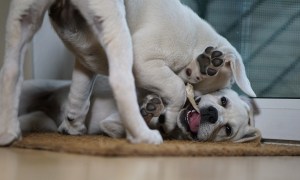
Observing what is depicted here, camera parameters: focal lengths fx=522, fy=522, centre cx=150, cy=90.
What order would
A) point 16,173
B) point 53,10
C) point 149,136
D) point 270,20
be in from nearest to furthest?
point 16,173, point 149,136, point 53,10, point 270,20

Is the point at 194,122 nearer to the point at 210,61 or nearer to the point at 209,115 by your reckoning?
the point at 209,115

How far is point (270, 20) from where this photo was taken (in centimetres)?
237

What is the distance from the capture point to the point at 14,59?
157 centimetres

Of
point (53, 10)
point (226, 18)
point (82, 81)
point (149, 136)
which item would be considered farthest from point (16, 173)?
point (226, 18)

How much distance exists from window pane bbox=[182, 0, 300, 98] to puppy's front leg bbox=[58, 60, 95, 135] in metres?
0.76

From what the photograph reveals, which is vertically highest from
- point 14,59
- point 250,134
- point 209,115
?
point 14,59

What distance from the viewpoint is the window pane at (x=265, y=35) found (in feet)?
7.73

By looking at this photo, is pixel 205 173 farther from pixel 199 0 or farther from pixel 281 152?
pixel 199 0

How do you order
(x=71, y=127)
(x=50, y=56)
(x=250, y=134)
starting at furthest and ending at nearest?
(x=50, y=56) < (x=250, y=134) < (x=71, y=127)

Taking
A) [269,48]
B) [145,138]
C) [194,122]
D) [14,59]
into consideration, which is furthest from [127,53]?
[269,48]

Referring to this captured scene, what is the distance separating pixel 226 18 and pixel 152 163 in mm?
1374

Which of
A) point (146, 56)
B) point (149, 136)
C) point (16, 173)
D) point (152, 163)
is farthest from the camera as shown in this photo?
point (146, 56)

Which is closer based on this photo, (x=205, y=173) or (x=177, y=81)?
(x=205, y=173)

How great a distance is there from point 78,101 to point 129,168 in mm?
907
